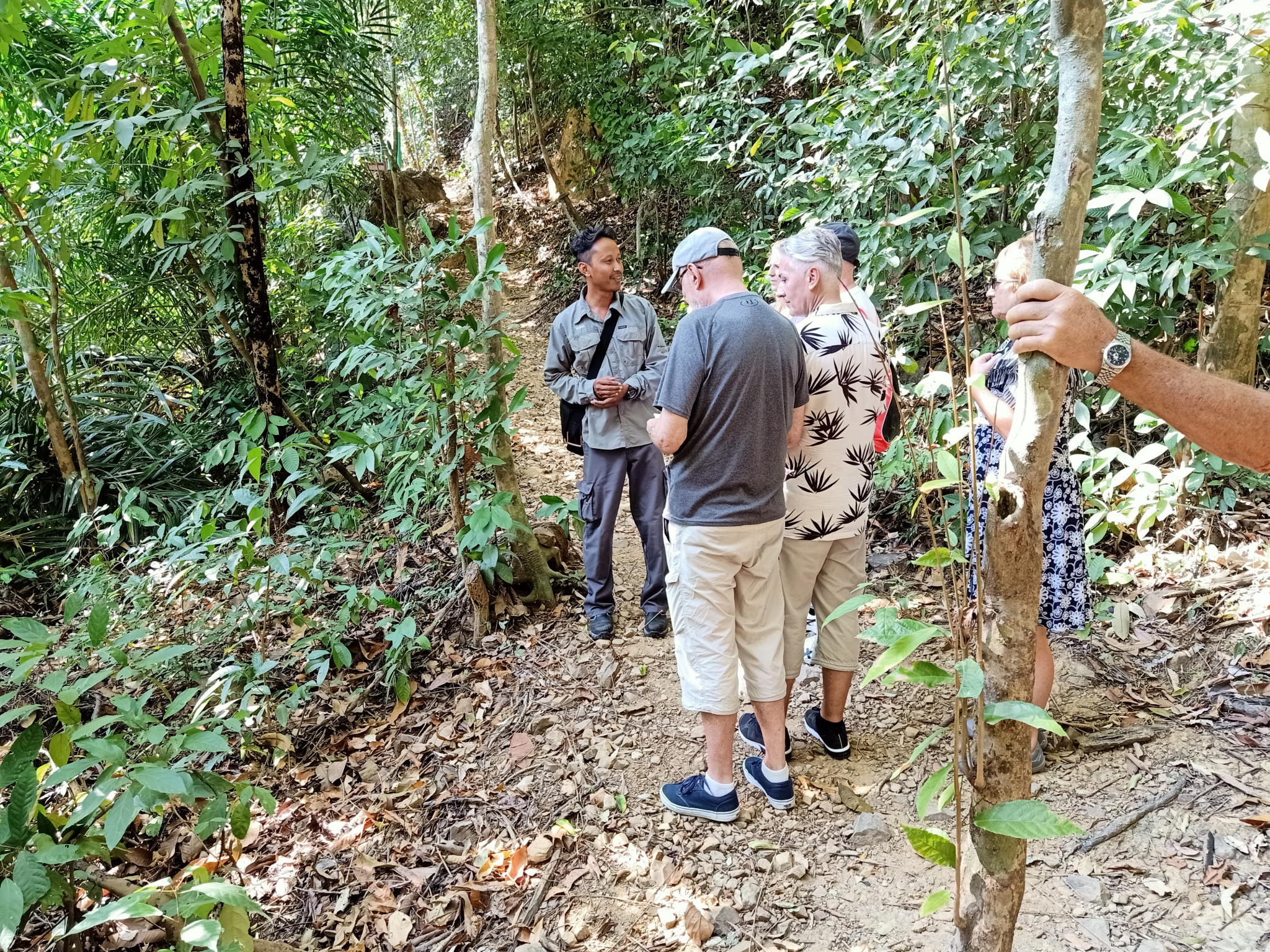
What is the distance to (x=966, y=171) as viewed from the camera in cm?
364

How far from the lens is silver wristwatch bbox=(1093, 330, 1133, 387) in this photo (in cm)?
120

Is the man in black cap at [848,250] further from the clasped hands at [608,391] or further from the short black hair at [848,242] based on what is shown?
the clasped hands at [608,391]

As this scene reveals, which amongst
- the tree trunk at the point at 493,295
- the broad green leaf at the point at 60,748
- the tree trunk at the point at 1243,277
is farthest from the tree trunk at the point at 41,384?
the tree trunk at the point at 1243,277

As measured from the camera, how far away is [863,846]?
8.59 feet

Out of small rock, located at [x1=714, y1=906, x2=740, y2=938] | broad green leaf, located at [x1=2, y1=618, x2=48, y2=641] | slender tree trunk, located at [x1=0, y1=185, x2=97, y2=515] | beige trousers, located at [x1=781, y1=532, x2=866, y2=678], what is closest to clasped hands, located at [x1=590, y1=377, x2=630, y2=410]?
beige trousers, located at [x1=781, y1=532, x2=866, y2=678]

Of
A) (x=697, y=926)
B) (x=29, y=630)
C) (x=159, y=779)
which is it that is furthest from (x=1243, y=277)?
(x=29, y=630)

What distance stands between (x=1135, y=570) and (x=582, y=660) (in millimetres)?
2771

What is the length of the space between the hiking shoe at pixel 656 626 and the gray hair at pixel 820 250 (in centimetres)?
200

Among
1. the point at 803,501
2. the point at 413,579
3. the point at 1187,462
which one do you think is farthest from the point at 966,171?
the point at 413,579

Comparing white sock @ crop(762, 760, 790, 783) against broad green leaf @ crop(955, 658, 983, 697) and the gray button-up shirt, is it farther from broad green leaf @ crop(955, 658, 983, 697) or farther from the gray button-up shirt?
broad green leaf @ crop(955, 658, 983, 697)

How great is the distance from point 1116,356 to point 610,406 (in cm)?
265

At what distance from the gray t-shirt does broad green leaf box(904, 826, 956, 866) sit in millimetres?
1377

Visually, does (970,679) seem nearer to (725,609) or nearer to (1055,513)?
(725,609)

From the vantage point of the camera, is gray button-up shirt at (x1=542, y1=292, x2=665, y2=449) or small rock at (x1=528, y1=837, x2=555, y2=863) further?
gray button-up shirt at (x1=542, y1=292, x2=665, y2=449)
